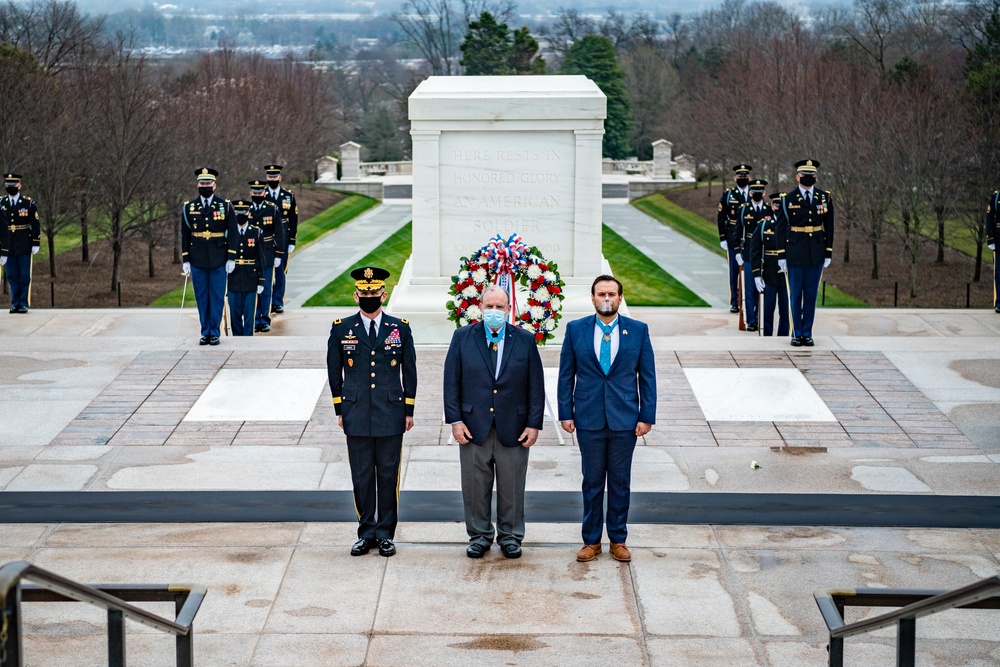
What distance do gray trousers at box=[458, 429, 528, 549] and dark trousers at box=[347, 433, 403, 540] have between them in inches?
16.0

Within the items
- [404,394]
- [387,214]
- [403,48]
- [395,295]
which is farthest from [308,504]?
[403,48]

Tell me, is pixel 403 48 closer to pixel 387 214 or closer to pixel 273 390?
pixel 387 214

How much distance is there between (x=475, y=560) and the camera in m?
7.75

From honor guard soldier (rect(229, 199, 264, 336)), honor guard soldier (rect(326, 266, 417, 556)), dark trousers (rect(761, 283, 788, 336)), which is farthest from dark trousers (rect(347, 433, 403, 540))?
dark trousers (rect(761, 283, 788, 336))

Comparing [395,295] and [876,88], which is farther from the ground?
[876,88]

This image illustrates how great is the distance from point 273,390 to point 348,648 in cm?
525

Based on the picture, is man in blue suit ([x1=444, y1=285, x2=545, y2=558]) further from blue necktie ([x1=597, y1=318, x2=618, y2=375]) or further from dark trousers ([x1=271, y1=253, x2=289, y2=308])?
dark trousers ([x1=271, y1=253, x2=289, y2=308])

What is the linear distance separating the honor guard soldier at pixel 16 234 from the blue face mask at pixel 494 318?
990cm

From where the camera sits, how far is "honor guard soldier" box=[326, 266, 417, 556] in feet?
25.6

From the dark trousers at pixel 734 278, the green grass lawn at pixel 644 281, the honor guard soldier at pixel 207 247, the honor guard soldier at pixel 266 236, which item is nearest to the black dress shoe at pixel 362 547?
the honor guard soldier at pixel 207 247

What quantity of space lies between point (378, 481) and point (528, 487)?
1527 millimetres

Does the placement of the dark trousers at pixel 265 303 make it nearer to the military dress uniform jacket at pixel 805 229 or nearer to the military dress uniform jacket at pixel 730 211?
the military dress uniform jacket at pixel 730 211

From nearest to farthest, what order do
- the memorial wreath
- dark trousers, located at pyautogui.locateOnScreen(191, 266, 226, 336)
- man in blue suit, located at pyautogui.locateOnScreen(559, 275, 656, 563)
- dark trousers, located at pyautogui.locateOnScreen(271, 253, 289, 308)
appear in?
1. man in blue suit, located at pyautogui.locateOnScreen(559, 275, 656, 563)
2. the memorial wreath
3. dark trousers, located at pyautogui.locateOnScreen(191, 266, 226, 336)
4. dark trousers, located at pyautogui.locateOnScreen(271, 253, 289, 308)

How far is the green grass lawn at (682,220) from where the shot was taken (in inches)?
1372
